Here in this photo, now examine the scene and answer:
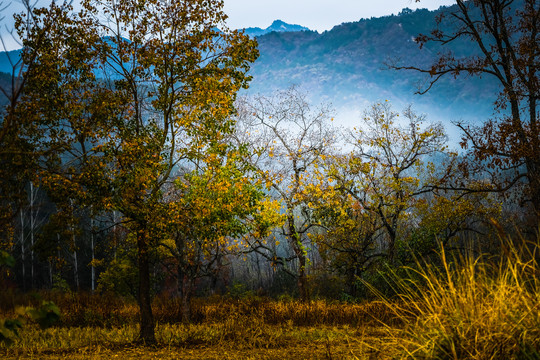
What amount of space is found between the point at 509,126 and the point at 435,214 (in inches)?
516

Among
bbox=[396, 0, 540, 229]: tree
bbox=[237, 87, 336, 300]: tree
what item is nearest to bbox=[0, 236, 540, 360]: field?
bbox=[396, 0, 540, 229]: tree

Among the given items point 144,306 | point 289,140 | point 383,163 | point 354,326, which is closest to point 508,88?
point 354,326

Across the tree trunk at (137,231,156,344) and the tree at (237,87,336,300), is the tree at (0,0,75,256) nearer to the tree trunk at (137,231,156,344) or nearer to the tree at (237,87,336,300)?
the tree trunk at (137,231,156,344)

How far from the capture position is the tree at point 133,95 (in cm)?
737

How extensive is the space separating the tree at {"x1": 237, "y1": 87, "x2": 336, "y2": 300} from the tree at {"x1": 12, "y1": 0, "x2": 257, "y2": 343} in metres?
9.59

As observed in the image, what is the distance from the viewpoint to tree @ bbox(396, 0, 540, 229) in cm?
941

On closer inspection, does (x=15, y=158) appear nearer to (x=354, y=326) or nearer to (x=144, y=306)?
(x=144, y=306)

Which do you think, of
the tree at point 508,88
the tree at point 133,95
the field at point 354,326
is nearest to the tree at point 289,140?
the field at point 354,326

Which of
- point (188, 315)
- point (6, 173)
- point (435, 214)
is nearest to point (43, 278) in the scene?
point (188, 315)

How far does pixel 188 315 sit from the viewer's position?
37.7ft

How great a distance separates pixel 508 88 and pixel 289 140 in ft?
38.7

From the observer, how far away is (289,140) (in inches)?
815

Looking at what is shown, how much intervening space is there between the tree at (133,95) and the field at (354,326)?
1.40 meters

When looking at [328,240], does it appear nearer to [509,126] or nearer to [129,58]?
[509,126]
